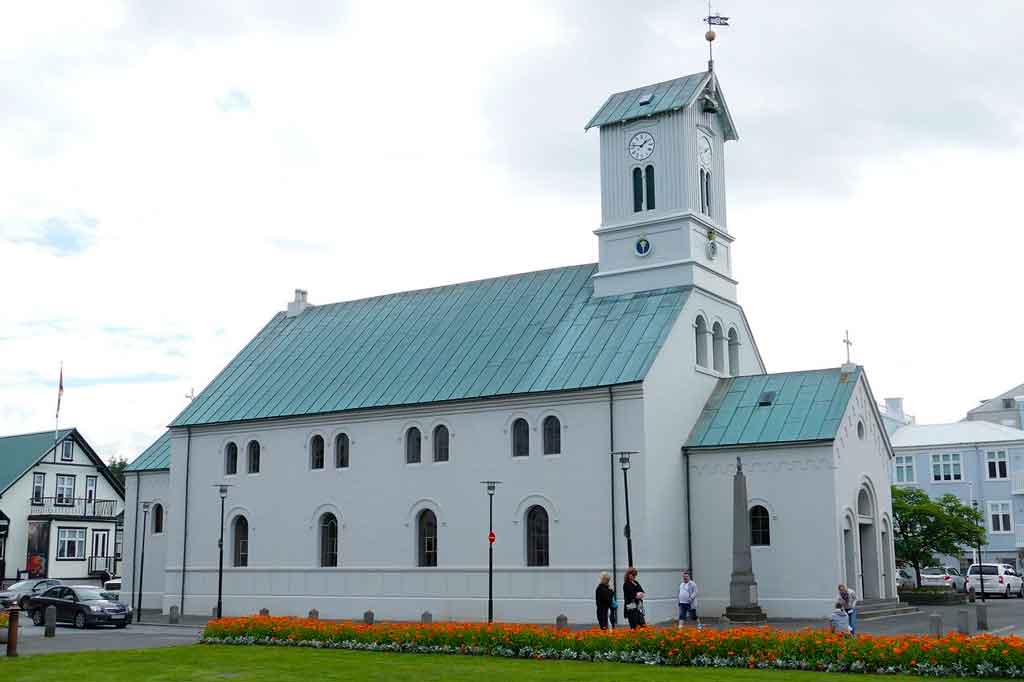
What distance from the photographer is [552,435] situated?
126 ft

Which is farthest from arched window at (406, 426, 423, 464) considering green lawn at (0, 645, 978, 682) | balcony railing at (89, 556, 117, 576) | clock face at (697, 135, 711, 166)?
balcony railing at (89, 556, 117, 576)

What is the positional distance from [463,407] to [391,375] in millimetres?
4679

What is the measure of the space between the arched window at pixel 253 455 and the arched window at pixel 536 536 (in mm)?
13593

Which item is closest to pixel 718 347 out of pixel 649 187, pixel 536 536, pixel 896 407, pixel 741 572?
pixel 649 187

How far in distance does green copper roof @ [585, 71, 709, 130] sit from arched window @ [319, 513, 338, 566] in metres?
18.4

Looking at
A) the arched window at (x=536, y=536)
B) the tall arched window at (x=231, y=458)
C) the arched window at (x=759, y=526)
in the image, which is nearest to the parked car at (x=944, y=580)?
the arched window at (x=759, y=526)

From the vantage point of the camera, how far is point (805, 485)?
117ft

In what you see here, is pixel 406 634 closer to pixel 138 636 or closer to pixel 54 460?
pixel 138 636

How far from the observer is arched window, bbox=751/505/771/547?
3631 centimetres

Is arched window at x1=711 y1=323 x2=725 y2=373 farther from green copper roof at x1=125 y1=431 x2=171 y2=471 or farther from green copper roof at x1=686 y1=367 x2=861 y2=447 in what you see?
green copper roof at x1=125 y1=431 x2=171 y2=471

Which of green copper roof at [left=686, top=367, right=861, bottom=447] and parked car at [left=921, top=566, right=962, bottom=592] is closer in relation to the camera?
green copper roof at [left=686, top=367, right=861, bottom=447]

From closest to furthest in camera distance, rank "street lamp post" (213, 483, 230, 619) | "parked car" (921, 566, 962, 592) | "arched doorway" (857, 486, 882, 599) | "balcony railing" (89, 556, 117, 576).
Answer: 1. "arched doorway" (857, 486, 882, 599)
2. "street lamp post" (213, 483, 230, 619)
3. "parked car" (921, 566, 962, 592)
4. "balcony railing" (89, 556, 117, 576)

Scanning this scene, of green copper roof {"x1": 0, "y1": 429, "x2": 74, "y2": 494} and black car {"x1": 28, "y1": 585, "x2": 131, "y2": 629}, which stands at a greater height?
green copper roof {"x1": 0, "y1": 429, "x2": 74, "y2": 494}

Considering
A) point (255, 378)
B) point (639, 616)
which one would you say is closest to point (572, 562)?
point (639, 616)
